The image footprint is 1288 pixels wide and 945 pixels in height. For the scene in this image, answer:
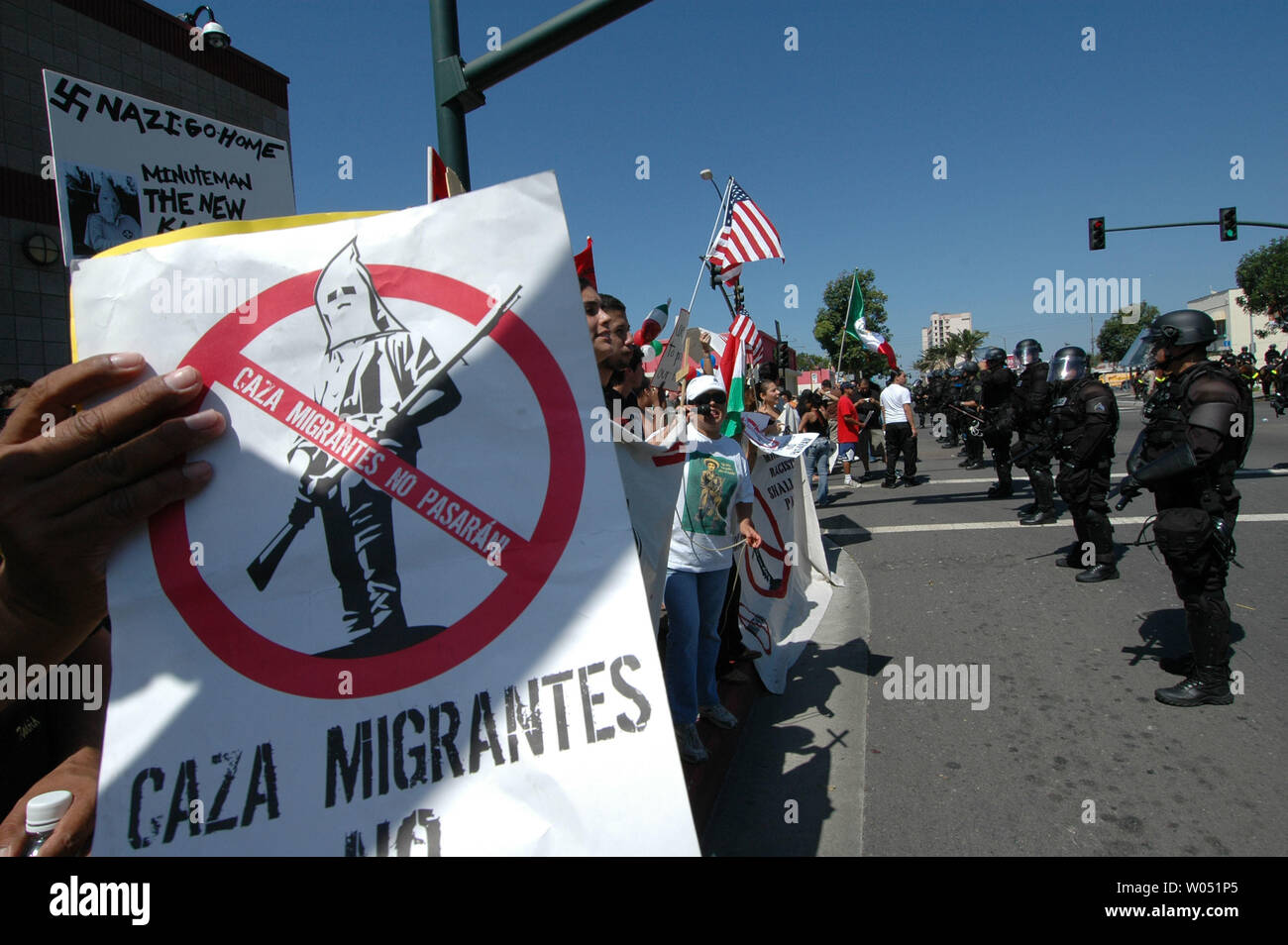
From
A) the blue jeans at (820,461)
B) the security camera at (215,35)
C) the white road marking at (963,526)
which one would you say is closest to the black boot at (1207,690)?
the white road marking at (963,526)

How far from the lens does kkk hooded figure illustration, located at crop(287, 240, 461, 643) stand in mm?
1055

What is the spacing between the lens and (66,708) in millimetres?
1462

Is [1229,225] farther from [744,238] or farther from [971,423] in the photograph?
[744,238]

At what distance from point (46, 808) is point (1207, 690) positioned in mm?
4903

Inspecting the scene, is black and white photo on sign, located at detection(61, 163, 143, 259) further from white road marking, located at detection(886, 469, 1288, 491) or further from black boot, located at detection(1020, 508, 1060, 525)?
white road marking, located at detection(886, 469, 1288, 491)

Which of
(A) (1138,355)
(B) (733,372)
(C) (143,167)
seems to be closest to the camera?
(C) (143,167)

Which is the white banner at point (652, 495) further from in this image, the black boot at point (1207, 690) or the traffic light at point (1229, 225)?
the traffic light at point (1229, 225)

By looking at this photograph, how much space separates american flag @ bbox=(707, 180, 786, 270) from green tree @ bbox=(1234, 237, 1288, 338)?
185 ft

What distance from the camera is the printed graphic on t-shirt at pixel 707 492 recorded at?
11.8ft

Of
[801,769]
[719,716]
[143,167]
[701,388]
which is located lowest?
[801,769]

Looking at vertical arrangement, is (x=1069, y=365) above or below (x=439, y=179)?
below

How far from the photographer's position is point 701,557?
3.55m

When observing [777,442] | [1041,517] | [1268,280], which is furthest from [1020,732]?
[1268,280]

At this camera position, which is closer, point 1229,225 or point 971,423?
point 971,423
